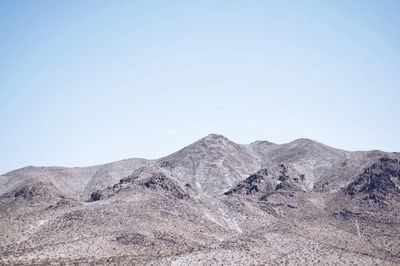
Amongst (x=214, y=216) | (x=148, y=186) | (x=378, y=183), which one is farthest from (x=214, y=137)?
(x=214, y=216)

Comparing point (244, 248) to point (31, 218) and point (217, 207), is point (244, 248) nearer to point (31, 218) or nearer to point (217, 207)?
point (217, 207)

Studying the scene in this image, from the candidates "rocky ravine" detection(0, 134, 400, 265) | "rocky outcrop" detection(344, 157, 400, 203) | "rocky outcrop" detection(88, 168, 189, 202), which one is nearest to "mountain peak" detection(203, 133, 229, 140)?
"rocky ravine" detection(0, 134, 400, 265)

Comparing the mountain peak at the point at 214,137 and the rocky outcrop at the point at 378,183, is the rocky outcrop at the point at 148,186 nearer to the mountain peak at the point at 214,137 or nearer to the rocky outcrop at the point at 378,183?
the rocky outcrop at the point at 378,183

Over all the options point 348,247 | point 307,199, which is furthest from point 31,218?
point 307,199

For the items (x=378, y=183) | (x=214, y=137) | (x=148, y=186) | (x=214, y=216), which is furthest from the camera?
(x=214, y=137)

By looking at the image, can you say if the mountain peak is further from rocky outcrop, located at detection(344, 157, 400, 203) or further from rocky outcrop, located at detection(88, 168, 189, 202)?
rocky outcrop, located at detection(344, 157, 400, 203)

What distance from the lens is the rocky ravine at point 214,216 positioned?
59312 millimetres

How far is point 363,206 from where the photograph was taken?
94.0 metres

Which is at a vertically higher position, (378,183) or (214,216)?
(378,183)

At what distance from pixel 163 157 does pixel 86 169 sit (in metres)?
28.4

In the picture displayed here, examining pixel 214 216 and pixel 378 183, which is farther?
pixel 378 183

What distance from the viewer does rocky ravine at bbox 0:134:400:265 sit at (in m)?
59.3

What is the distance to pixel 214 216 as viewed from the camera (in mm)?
85688

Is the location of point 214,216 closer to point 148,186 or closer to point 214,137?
point 148,186
